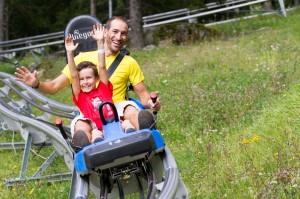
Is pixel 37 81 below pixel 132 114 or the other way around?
the other way around

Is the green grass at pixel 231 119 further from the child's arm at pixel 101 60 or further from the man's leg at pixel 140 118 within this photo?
the child's arm at pixel 101 60

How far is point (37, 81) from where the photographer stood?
18.1ft

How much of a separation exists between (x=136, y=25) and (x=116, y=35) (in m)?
13.0

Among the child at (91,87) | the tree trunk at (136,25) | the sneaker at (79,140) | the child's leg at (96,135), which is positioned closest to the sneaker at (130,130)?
the child's leg at (96,135)

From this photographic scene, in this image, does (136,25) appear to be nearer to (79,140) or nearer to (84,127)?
(84,127)

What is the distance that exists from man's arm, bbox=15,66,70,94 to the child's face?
414 mm

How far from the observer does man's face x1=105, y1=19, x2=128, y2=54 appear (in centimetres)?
586

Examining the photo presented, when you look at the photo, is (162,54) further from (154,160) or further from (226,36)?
(154,160)

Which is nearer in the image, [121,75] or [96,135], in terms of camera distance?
[96,135]

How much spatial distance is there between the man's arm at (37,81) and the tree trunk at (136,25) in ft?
41.8

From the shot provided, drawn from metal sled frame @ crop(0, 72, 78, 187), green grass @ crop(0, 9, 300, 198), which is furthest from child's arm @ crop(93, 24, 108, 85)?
green grass @ crop(0, 9, 300, 198)

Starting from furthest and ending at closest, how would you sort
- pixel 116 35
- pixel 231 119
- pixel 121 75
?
1. pixel 231 119
2. pixel 121 75
3. pixel 116 35

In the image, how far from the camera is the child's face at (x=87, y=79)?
5512 mm

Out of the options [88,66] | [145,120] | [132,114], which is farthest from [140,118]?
[88,66]
